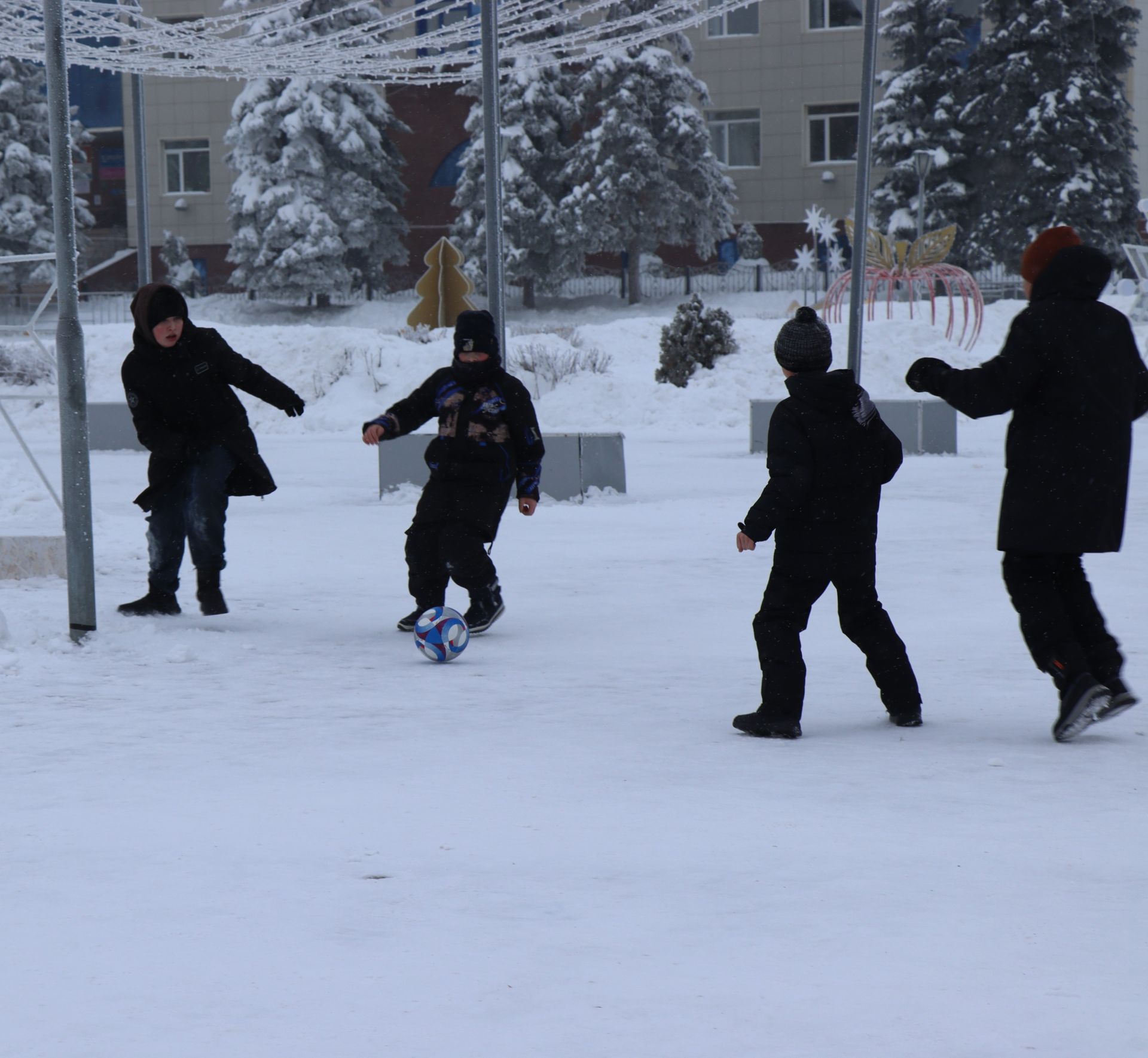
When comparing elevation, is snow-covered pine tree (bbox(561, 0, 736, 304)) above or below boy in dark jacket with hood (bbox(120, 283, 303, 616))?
above

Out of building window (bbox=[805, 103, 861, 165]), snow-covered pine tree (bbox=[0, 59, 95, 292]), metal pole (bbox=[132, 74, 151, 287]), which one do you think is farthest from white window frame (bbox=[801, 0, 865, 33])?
metal pole (bbox=[132, 74, 151, 287])

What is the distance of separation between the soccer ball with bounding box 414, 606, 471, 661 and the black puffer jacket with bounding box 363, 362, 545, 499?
0.92 metres

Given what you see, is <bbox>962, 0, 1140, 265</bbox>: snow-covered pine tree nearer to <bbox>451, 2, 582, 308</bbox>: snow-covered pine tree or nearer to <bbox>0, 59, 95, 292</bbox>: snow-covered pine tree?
<bbox>451, 2, 582, 308</bbox>: snow-covered pine tree

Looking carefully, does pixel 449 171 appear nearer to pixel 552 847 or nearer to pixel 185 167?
pixel 185 167

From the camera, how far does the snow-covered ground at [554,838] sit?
2924mm

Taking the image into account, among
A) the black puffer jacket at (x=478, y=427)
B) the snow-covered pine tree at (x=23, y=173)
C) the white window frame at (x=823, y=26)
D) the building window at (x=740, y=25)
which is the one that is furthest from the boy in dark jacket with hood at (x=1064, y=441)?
the building window at (x=740, y=25)

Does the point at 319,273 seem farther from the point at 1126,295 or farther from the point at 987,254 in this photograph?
the point at 1126,295

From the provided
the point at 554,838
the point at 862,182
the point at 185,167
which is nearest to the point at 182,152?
Result: the point at 185,167

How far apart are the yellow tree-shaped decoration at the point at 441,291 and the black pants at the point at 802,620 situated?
10553 millimetres

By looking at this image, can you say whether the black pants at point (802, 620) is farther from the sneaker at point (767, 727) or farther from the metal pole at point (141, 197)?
the metal pole at point (141, 197)

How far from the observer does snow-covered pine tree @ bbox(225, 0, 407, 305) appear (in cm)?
4266

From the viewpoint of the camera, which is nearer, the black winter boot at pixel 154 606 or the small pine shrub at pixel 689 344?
the black winter boot at pixel 154 606

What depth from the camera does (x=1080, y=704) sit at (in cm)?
511

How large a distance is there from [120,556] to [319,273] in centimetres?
3403
